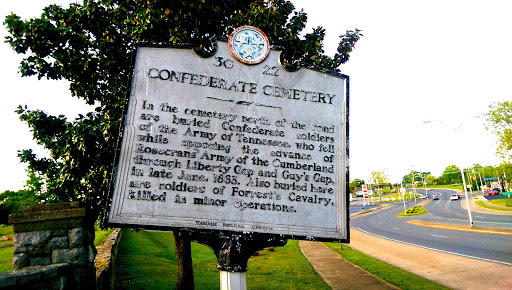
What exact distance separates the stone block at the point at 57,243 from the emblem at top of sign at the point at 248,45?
3.05 m

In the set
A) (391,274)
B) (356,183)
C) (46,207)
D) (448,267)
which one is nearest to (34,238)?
(46,207)

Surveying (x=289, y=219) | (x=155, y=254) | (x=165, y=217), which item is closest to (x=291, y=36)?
(x=289, y=219)

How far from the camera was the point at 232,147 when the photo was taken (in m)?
3.28

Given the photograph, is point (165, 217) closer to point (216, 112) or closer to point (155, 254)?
point (216, 112)

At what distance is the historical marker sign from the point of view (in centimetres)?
302

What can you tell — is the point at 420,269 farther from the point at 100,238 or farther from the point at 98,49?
the point at 100,238

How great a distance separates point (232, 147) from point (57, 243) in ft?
8.37

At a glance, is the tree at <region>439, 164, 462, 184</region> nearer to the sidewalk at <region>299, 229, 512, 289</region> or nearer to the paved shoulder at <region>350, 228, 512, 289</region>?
the paved shoulder at <region>350, 228, 512, 289</region>

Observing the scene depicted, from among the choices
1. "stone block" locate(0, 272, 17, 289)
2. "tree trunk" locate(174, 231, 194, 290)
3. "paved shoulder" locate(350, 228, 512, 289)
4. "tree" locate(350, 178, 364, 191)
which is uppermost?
"tree" locate(350, 178, 364, 191)

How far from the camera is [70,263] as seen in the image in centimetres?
384

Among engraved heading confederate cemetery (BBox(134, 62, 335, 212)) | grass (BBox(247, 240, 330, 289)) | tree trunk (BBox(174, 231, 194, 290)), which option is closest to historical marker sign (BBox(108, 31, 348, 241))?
engraved heading confederate cemetery (BBox(134, 62, 335, 212))

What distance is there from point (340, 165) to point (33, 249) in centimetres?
378

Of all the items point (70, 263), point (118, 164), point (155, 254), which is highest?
point (118, 164)

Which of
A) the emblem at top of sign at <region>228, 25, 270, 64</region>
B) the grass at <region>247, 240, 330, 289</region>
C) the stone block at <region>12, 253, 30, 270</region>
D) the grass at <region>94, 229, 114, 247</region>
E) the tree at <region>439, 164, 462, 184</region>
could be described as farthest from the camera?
the tree at <region>439, 164, 462, 184</region>
